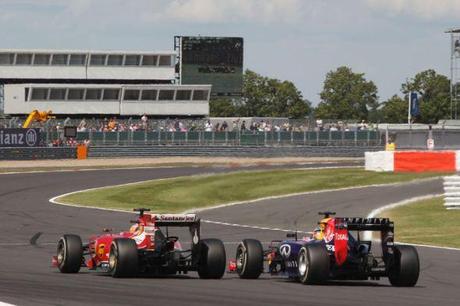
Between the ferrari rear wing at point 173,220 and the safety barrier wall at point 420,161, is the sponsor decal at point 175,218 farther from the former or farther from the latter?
the safety barrier wall at point 420,161

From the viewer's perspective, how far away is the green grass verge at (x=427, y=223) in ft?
86.6

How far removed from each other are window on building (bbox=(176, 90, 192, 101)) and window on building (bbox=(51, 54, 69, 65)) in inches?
589

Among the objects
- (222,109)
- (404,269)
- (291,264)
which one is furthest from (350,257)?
(222,109)

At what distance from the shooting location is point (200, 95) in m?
124

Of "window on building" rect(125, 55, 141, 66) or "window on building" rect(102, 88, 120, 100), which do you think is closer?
"window on building" rect(102, 88, 120, 100)

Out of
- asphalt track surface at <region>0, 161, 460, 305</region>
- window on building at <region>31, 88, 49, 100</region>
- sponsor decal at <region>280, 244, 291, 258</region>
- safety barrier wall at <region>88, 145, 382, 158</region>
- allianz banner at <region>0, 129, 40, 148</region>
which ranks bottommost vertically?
asphalt track surface at <region>0, 161, 460, 305</region>

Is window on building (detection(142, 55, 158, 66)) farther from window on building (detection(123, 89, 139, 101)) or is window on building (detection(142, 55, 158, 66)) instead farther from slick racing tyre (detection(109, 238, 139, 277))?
slick racing tyre (detection(109, 238, 139, 277))

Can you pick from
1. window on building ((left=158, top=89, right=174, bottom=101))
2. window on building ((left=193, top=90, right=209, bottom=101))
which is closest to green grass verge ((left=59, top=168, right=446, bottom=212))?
window on building ((left=193, top=90, right=209, bottom=101))

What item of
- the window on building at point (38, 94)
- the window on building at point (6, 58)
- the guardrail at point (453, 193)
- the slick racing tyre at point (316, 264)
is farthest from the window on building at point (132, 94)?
the slick racing tyre at point (316, 264)

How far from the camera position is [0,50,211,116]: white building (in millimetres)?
119250

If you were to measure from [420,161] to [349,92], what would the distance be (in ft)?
448

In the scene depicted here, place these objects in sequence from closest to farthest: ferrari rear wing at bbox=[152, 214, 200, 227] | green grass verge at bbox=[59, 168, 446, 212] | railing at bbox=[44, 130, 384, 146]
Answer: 1. ferrari rear wing at bbox=[152, 214, 200, 227]
2. green grass verge at bbox=[59, 168, 446, 212]
3. railing at bbox=[44, 130, 384, 146]

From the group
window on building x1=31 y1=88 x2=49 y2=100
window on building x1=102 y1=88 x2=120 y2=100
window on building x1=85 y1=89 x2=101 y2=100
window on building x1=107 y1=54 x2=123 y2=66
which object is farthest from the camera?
window on building x1=107 y1=54 x2=123 y2=66

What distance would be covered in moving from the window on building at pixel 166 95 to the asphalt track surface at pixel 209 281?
78.9 metres
